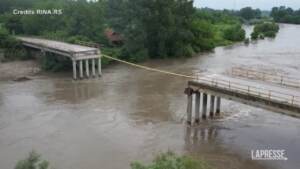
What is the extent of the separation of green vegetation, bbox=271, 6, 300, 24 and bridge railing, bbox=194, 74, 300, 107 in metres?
102

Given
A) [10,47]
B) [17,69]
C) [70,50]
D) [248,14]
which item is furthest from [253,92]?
[248,14]

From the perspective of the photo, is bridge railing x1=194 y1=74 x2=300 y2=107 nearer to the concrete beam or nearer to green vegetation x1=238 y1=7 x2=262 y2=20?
the concrete beam

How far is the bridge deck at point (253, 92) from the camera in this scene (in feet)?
61.0

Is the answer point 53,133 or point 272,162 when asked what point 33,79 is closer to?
point 53,133

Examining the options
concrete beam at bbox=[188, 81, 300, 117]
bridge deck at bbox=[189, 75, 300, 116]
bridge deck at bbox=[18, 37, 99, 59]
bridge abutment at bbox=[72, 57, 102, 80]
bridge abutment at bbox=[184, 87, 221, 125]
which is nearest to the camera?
concrete beam at bbox=[188, 81, 300, 117]

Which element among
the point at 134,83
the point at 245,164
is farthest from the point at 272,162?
the point at 134,83

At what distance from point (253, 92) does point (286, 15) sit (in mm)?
105772

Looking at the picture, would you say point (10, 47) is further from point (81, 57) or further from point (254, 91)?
point (254, 91)

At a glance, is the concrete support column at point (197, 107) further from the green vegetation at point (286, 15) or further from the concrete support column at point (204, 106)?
the green vegetation at point (286, 15)

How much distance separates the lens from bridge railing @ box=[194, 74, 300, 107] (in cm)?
1904

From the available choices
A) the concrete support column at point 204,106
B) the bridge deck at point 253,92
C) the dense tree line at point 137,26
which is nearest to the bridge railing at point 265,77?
the bridge deck at point 253,92

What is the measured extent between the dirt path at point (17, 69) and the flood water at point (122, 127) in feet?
→ 11.9

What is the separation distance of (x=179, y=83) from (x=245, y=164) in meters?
16.7

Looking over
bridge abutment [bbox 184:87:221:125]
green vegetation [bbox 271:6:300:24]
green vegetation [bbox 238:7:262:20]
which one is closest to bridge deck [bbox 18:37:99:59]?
bridge abutment [bbox 184:87:221:125]
